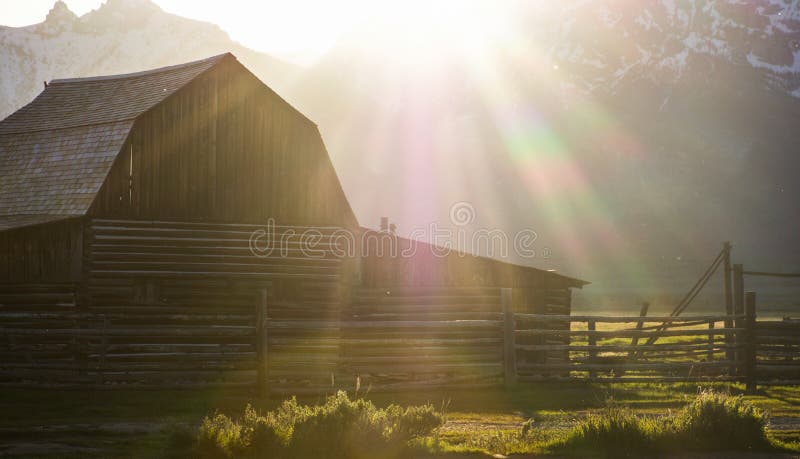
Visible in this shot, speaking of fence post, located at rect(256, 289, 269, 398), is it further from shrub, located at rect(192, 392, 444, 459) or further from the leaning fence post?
the leaning fence post

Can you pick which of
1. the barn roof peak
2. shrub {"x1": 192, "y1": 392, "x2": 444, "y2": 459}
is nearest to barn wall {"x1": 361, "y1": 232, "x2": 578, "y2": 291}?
the barn roof peak

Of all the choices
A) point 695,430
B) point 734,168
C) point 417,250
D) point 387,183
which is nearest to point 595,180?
point 734,168

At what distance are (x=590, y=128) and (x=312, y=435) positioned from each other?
158 m

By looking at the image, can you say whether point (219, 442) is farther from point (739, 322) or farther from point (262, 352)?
point (739, 322)

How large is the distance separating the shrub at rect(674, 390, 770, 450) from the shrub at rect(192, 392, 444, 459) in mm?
3523

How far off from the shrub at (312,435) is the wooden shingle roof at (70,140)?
10.4m

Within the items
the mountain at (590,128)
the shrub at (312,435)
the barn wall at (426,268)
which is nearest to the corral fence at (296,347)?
the barn wall at (426,268)

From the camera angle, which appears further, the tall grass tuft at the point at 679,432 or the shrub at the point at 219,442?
the tall grass tuft at the point at 679,432

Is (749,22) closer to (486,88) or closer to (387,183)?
(486,88)

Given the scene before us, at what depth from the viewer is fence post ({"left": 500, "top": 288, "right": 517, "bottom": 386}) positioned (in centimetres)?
1773

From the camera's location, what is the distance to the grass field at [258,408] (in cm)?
1046

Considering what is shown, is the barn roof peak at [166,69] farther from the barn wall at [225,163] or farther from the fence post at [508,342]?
the fence post at [508,342]

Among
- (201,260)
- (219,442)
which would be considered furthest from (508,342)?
(219,442)

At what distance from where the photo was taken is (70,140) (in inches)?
813
